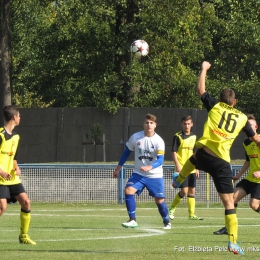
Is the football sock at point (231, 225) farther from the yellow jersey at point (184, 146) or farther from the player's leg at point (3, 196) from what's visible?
the yellow jersey at point (184, 146)

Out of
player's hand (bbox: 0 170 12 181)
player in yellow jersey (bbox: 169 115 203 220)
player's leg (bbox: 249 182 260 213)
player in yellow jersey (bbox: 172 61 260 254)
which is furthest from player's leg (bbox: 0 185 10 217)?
player in yellow jersey (bbox: 169 115 203 220)

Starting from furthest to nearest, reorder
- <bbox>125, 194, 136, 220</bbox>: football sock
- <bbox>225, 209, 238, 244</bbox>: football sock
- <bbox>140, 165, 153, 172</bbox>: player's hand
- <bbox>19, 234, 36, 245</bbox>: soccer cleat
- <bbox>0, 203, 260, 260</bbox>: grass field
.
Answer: <bbox>125, 194, 136, 220</bbox>: football sock
<bbox>140, 165, 153, 172</bbox>: player's hand
<bbox>19, 234, 36, 245</bbox>: soccer cleat
<bbox>0, 203, 260, 260</bbox>: grass field
<bbox>225, 209, 238, 244</bbox>: football sock

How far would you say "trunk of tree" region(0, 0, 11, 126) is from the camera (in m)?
31.1

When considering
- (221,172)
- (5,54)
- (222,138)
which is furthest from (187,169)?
(5,54)

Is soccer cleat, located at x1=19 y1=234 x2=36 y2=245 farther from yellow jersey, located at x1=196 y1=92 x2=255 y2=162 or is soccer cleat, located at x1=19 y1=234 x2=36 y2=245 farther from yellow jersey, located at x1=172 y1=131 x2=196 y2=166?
yellow jersey, located at x1=172 y1=131 x2=196 y2=166

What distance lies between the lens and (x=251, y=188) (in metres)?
14.0

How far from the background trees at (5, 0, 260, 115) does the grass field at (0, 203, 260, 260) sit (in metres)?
13.1

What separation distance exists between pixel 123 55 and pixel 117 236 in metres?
21.1

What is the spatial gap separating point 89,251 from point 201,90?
2.57 meters

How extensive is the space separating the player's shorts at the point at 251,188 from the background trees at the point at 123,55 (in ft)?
61.7

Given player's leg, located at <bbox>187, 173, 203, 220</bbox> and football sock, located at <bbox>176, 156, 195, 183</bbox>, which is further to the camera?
player's leg, located at <bbox>187, 173, 203, 220</bbox>

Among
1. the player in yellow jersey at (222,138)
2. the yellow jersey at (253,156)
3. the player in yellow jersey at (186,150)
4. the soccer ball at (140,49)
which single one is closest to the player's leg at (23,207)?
the player in yellow jersey at (222,138)

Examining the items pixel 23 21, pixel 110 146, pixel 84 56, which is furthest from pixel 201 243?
pixel 23 21

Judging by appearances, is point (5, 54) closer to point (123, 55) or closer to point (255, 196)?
point (123, 55)
